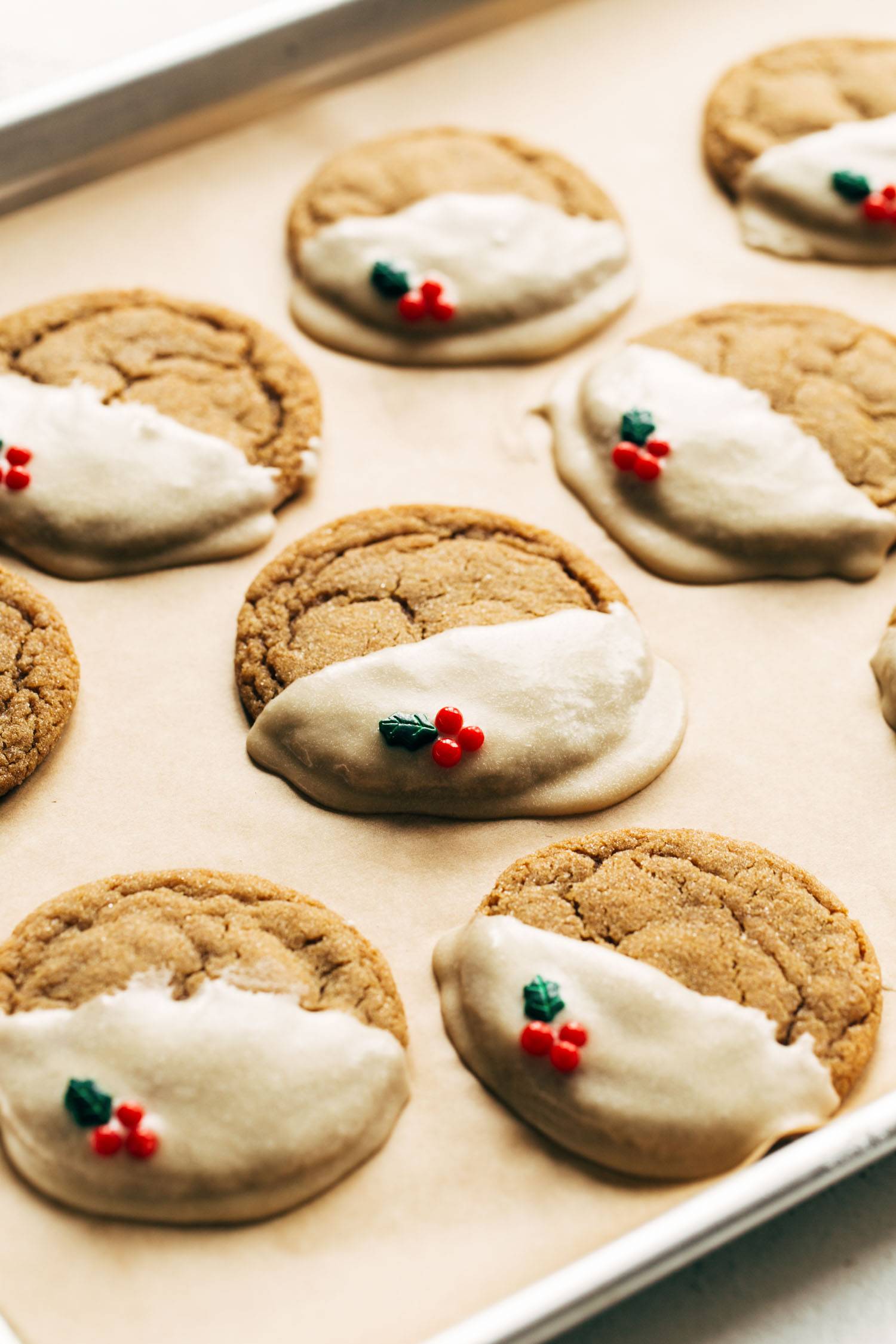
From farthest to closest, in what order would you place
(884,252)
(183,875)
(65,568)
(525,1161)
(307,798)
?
1. (884,252)
2. (65,568)
3. (307,798)
4. (183,875)
5. (525,1161)

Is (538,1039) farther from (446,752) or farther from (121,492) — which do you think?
(121,492)

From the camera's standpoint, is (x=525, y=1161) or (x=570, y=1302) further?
(x=525, y=1161)

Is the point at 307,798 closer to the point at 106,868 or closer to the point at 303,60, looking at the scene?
the point at 106,868

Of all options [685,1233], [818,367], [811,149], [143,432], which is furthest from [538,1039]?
[811,149]

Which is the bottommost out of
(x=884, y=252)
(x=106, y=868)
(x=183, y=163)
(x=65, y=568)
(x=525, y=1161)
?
(x=525, y=1161)

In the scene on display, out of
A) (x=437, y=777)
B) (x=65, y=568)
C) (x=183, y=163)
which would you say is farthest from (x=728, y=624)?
(x=183, y=163)

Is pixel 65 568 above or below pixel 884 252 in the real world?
below

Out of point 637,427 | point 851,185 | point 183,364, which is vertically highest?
point 851,185
